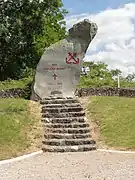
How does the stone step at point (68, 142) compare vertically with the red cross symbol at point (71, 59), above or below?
below

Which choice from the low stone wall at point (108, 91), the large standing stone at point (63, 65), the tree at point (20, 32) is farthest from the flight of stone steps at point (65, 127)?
the tree at point (20, 32)

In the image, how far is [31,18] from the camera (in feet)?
95.7

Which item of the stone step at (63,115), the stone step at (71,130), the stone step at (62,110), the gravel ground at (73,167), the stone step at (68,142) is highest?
the stone step at (62,110)

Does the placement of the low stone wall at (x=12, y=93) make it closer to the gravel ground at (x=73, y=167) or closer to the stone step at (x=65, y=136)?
the stone step at (x=65, y=136)

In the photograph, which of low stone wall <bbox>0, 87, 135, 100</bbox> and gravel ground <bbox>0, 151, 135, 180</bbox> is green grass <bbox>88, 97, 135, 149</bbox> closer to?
gravel ground <bbox>0, 151, 135, 180</bbox>

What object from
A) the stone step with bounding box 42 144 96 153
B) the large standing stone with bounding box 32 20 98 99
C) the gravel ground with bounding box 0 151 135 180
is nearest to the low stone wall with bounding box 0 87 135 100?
the large standing stone with bounding box 32 20 98 99

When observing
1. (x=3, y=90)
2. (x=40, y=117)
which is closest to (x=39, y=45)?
(x=3, y=90)

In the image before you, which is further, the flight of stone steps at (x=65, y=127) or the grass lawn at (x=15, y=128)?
the flight of stone steps at (x=65, y=127)

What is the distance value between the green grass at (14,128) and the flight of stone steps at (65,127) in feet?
1.82

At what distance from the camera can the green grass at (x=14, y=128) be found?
36.3 ft

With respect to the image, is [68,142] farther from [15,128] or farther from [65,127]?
[15,128]

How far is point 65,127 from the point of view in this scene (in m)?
12.9

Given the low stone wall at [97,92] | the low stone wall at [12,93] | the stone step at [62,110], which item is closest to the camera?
the stone step at [62,110]

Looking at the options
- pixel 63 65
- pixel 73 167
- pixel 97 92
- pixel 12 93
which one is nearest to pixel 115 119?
pixel 63 65
